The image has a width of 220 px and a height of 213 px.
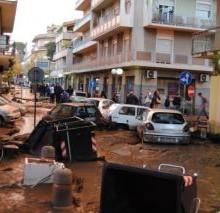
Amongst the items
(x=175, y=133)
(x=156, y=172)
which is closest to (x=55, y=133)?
(x=175, y=133)

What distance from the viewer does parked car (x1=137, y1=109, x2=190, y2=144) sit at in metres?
19.8

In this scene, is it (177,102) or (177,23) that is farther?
(177,23)

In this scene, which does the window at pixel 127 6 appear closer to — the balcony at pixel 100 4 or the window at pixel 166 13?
the window at pixel 166 13

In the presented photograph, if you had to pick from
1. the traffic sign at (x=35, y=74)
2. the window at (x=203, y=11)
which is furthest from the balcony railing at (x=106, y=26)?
the traffic sign at (x=35, y=74)

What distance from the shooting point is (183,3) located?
43531 mm

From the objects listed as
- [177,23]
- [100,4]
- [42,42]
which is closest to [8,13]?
[177,23]

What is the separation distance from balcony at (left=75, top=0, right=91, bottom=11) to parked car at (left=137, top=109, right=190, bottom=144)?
44.8 meters

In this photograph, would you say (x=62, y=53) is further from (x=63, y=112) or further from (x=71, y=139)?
(x=71, y=139)

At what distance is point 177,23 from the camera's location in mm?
42812

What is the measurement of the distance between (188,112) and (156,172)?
37.2 meters

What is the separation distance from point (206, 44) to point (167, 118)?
→ 662 cm

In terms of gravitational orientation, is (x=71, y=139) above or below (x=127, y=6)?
below

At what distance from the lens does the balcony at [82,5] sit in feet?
212

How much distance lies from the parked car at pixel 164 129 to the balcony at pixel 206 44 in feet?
15.9
